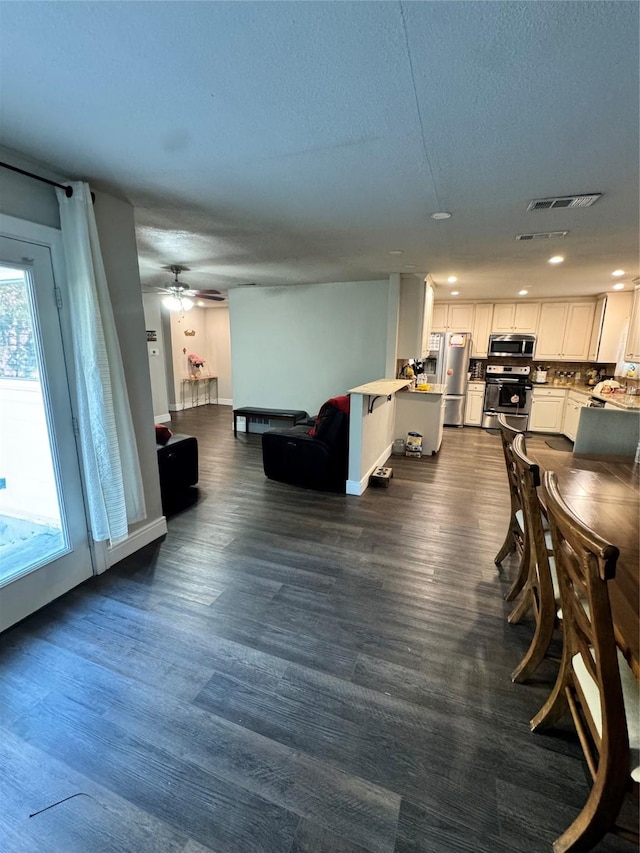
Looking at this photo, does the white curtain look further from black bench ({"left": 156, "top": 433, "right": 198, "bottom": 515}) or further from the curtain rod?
black bench ({"left": 156, "top": 433, "right": 198, "bottom": 515})

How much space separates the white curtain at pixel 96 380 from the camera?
2.18 metres

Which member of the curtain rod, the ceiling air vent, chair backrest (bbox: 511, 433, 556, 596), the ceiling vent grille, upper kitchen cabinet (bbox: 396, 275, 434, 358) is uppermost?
the ceiling vent grille

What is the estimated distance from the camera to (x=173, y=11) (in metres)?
1.07

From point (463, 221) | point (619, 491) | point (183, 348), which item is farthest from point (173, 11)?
point (183, 348)

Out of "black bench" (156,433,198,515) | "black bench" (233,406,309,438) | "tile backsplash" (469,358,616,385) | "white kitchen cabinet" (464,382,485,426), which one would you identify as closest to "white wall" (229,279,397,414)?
"black bench" (233,406,309,438)

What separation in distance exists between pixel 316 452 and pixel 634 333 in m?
4.98

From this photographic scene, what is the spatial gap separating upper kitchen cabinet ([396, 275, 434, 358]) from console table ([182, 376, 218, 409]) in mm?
5467

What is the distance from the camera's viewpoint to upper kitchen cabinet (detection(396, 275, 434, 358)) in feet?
17.3

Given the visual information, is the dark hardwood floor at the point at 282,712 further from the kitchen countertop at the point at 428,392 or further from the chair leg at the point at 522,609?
the kitchen countertop at the point at 428,392

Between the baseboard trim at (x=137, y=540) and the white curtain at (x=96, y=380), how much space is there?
318mm

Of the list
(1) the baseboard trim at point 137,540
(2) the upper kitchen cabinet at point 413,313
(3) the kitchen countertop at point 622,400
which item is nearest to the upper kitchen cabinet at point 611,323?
(3) the kitchen countertop at point 622,400

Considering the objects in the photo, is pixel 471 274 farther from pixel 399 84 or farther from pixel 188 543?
pixel 188 543

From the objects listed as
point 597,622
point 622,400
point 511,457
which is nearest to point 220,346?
point 622,400

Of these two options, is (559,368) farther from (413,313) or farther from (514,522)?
(514,522)
